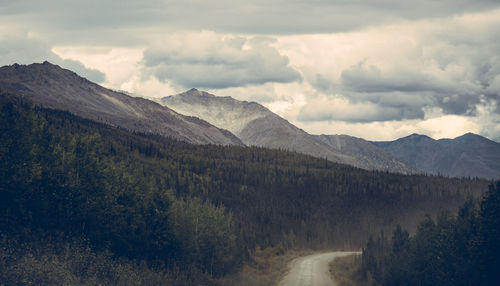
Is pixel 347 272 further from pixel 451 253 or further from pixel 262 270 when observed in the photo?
pixel 451 253

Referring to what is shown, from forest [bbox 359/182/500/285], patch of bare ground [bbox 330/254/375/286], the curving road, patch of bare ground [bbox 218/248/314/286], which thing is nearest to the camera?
forest [bbox 359/182/500/285]

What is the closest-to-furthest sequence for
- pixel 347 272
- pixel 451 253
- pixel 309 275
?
pixel 451 253, pixel 309 275, pixel 347 272

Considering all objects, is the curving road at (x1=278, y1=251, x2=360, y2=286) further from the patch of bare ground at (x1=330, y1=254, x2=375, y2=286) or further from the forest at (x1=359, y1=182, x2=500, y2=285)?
the forest at (x1=359, y1=182, x2=500, y2=285)

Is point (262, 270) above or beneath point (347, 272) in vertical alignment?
beneath

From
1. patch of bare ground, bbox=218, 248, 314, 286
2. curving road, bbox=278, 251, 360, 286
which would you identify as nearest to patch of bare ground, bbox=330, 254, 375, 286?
curving road, bbox=278, 251, 360, 286

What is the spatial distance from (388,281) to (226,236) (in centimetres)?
2861

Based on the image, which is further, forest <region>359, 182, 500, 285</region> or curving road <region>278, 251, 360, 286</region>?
curving road <region>278, 251, 360, 286</region>

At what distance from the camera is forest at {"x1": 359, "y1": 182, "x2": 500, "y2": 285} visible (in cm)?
5822

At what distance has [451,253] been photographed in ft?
207

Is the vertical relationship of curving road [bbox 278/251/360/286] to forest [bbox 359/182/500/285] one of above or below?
below

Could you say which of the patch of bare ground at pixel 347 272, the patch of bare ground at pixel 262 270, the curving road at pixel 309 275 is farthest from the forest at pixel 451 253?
the patch of bare ground at pixel 262 270

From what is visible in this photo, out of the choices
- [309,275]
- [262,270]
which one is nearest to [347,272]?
[309,275]

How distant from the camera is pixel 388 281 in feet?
250

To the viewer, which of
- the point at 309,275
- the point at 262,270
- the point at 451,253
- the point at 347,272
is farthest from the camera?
the point at 262,270
